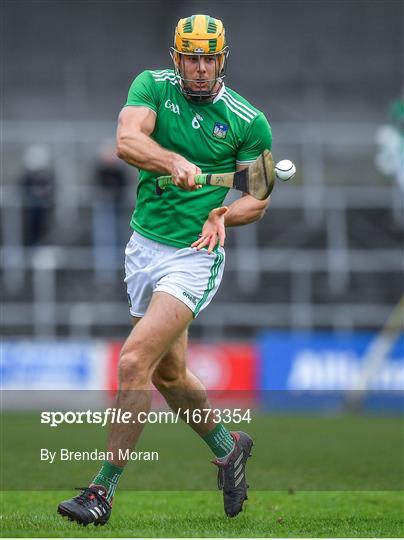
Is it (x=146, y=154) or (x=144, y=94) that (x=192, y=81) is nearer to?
(x=144, y=94)

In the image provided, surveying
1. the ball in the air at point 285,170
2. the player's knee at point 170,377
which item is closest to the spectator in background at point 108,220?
the player's knee at point 170,377

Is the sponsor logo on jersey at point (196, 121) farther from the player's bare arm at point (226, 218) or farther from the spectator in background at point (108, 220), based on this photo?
the spectator in background at point (108, 220)

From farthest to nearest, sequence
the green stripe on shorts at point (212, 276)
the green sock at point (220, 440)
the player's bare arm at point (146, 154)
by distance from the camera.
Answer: the green sock at point (220, 440) → the green stripe on shorts at point (212, 276) → the player's bare arm at point (146, 154)

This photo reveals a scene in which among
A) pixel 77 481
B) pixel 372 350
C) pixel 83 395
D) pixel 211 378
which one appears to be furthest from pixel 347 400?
pixel 77 481

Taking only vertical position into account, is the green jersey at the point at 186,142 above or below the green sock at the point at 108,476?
above

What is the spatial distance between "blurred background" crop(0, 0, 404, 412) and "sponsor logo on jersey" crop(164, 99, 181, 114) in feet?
38.0

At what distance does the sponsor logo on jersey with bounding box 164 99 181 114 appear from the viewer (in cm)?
759

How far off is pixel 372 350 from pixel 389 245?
11.9 feet

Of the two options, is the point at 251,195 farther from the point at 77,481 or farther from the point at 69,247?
the point at 69,247

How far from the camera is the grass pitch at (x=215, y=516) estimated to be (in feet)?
22.7

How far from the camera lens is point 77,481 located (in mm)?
9609

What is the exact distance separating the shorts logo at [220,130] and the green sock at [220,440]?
5.89 ft

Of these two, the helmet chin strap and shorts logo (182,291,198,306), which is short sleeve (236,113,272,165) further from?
shorts logo (182,291,198,306)

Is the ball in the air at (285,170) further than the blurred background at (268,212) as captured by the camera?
No
